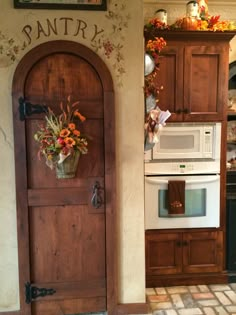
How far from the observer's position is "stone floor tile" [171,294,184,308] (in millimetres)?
2646

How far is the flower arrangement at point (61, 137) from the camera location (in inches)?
82.4

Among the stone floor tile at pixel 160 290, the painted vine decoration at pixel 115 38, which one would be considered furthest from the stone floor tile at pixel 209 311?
the painted vine decoration at pixel 115 38

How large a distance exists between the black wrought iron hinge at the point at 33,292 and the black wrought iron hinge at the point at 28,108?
49.4 inches

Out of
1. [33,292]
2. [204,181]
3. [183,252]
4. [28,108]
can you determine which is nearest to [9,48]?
[28,108]

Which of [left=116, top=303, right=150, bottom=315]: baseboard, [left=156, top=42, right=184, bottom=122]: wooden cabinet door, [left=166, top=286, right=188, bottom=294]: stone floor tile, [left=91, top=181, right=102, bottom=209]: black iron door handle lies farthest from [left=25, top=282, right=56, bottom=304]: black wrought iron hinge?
[left=156, top=42, right=184, bottom=122]: wooden cabinet door

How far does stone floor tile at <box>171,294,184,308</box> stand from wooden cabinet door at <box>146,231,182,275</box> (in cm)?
23

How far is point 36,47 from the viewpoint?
2.23m

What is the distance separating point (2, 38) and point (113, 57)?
79 centimetres

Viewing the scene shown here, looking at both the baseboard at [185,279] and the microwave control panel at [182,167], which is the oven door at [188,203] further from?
the baseboard at [185,279]

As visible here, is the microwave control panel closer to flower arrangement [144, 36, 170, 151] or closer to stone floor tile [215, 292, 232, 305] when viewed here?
flower arrangement [144, 36, 170, 151]

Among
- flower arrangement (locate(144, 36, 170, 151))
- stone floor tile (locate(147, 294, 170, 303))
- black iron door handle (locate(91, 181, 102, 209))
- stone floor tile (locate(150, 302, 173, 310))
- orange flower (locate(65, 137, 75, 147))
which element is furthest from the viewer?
stone floor tile (locate(147, 294, 170, 303))

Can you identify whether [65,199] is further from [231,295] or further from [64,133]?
[231,295]

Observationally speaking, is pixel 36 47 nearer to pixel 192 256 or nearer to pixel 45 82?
pixel 45 82

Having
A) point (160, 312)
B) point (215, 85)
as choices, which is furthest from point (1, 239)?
point (215, 85)
